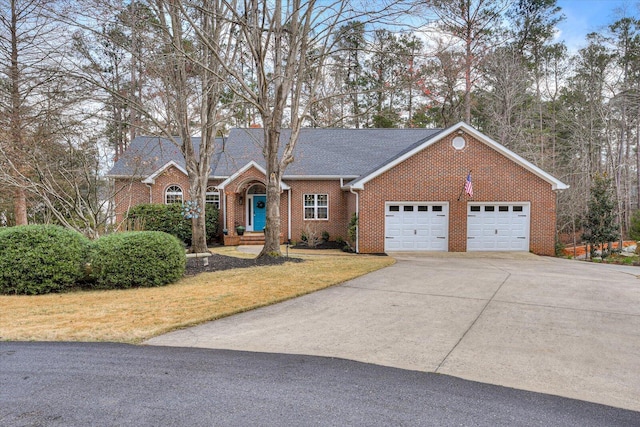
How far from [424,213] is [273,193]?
6632mm

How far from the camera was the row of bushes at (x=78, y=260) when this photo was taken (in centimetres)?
735

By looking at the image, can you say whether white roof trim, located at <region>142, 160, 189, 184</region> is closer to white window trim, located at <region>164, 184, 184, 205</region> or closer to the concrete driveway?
white window trim, located at <region>164, 184, 184, 205</region>

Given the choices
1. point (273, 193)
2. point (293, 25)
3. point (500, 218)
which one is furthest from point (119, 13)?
point (500, 218)

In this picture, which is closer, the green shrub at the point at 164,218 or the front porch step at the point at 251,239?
the green shrub at the point at 164,218

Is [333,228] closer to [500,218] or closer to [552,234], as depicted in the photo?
[500,218]

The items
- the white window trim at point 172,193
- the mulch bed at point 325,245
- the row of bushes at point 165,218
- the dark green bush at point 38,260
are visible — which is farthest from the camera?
the white window trim at point 172,193

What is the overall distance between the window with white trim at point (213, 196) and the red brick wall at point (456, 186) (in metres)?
7.99

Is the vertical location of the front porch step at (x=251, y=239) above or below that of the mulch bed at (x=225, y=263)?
above

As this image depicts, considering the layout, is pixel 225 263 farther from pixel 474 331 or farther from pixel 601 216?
pixel 601 216

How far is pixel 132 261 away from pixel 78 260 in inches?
42.1

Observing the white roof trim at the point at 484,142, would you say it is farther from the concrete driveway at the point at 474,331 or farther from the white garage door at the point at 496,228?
the concrete driveway at the point at 474,331

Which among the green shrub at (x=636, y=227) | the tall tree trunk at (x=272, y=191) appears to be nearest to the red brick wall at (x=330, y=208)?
the tall tree trunk at (x=272, y=191)

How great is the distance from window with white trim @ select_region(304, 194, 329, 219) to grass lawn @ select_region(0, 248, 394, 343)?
887 cm

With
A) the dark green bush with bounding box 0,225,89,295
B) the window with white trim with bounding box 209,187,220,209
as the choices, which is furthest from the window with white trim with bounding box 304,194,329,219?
the dark green bush with bounding box 0,225,89,295
